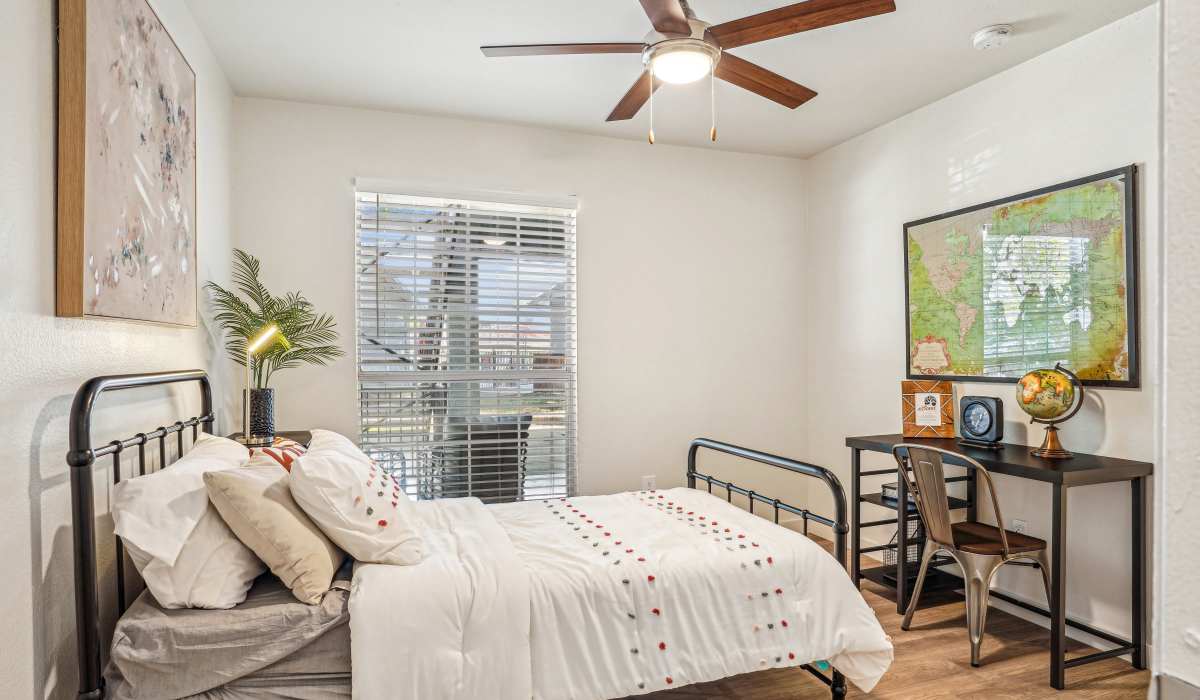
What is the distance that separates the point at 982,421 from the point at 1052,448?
1.26 feet

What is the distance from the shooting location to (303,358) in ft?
10.7

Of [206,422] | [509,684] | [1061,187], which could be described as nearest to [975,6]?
[1061,187]

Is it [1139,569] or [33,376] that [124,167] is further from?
[1139,569]

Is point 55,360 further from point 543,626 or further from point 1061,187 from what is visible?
point 1061,187

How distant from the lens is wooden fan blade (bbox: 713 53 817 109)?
2.44 meters

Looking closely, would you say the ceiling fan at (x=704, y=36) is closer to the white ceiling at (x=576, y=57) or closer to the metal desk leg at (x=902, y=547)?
the white ceiling at (x=576, y=57)

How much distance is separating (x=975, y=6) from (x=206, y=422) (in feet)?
11.5

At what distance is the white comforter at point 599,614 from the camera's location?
1.82 metres

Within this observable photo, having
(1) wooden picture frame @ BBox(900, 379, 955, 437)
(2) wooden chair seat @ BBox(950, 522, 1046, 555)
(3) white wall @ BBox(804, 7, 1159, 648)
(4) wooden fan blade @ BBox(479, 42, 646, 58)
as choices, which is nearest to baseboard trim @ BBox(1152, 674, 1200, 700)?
(4) wooden fan blade @ BBox(479, 42, 646, 58)

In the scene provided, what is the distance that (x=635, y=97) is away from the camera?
9.16ft

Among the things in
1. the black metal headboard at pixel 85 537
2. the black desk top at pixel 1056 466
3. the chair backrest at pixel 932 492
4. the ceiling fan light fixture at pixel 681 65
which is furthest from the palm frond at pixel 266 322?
the black desk top at pixel 1056 466

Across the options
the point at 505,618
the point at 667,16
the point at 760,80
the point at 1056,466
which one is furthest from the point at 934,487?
the point at 667,16

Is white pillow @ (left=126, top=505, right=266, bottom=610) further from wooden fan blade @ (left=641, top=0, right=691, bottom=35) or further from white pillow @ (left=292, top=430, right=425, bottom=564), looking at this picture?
wooden fan blade @ (left=641, top=0, right=691, bottom=35)

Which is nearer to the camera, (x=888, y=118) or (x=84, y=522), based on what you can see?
(x=84, y=522)
